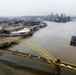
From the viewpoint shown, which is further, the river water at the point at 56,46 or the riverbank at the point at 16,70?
the river water at the point at 56,46

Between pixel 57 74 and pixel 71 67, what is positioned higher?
pixel 71 67

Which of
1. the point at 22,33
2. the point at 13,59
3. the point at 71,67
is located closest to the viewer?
the point at 71,67

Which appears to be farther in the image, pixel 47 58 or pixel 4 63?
pixel 4 63

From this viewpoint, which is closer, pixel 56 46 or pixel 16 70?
pixel 16 70

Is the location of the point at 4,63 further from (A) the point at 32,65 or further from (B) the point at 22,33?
(B) the point at 22,33

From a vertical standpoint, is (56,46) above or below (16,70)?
above

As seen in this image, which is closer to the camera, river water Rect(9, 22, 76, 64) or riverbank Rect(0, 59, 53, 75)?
riverbank Rect(0, 59, 53, 75)

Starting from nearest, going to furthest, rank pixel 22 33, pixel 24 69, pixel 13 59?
pixel 24 69 → pixel 13 59 → pixel 22 33

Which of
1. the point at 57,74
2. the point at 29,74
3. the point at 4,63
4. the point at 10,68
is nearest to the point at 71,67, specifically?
the point at 57,74

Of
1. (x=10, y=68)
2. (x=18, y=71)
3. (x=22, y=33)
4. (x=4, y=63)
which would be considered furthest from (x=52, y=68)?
(x=22, y=33)
